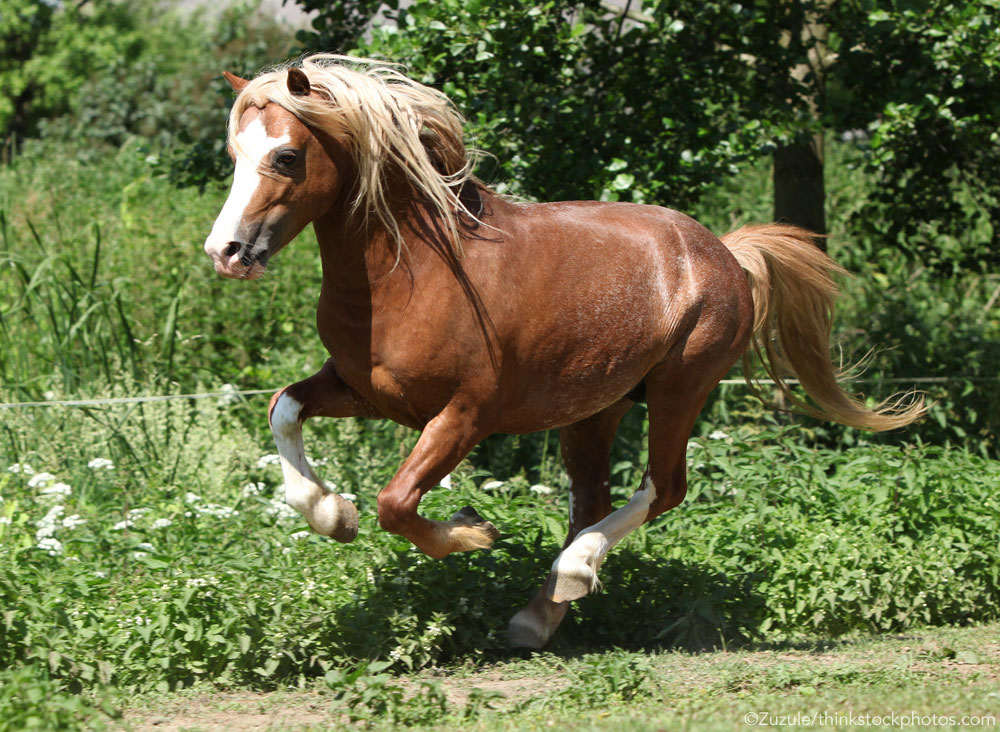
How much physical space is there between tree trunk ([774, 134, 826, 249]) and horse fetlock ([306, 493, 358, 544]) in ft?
15.9

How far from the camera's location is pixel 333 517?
4.00 meters

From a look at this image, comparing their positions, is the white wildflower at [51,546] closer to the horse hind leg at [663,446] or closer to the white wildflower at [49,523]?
the white wildflower at [49,523]

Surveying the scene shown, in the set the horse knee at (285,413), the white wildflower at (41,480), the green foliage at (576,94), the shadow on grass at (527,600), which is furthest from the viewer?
the green foliage at (576,94)

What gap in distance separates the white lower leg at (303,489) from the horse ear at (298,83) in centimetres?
111

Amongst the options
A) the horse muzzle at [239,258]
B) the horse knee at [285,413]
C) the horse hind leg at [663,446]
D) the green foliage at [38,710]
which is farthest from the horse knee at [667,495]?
the green foliage at [38,710]

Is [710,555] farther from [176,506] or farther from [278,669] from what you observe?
[176,506]

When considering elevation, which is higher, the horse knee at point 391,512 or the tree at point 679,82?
the tree at point 679,82

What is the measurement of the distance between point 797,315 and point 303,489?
2.57 m

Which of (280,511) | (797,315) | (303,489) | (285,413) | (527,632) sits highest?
(797,315)

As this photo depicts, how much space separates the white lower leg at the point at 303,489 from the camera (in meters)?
4.00

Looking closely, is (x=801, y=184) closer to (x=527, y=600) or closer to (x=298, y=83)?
(x=527, y=600)

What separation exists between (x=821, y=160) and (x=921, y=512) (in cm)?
329

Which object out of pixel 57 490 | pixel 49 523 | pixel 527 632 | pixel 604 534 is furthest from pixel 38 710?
pixel 57 490

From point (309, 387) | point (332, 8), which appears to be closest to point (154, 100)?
point (332, 8)
